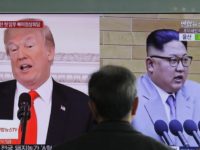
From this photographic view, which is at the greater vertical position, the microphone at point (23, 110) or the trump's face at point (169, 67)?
the trump's face at point (169, 67)

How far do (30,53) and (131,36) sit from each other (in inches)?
36.1

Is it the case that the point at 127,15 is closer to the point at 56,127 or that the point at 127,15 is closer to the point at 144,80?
the point at 144,80

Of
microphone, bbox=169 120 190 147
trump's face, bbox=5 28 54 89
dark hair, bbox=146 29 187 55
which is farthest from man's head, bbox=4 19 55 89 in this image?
microphone, bbox=169 120 190 147

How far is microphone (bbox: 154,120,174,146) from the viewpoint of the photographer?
13.8 ft

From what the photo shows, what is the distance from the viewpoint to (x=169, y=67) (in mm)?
4258

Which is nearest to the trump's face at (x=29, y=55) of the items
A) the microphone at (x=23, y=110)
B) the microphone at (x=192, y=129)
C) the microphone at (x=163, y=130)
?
the microphone at (x=23, y=110)

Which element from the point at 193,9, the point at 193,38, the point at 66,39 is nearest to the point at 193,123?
the point at 193,38

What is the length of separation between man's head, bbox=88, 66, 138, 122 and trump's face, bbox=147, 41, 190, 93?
2.19 m

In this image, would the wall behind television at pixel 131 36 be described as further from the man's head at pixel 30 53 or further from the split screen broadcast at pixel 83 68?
the man's head at pixel 30 53

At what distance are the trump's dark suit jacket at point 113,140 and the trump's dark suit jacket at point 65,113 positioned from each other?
2252 millimetres

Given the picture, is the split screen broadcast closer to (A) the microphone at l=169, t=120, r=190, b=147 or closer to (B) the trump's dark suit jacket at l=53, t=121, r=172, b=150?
(A) the microphone at l=169, t=120, r=190, b=147

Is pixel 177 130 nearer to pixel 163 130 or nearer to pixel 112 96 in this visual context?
pixel 163 130

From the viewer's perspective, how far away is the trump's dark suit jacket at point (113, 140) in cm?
199

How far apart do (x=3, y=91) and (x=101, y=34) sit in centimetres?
103
